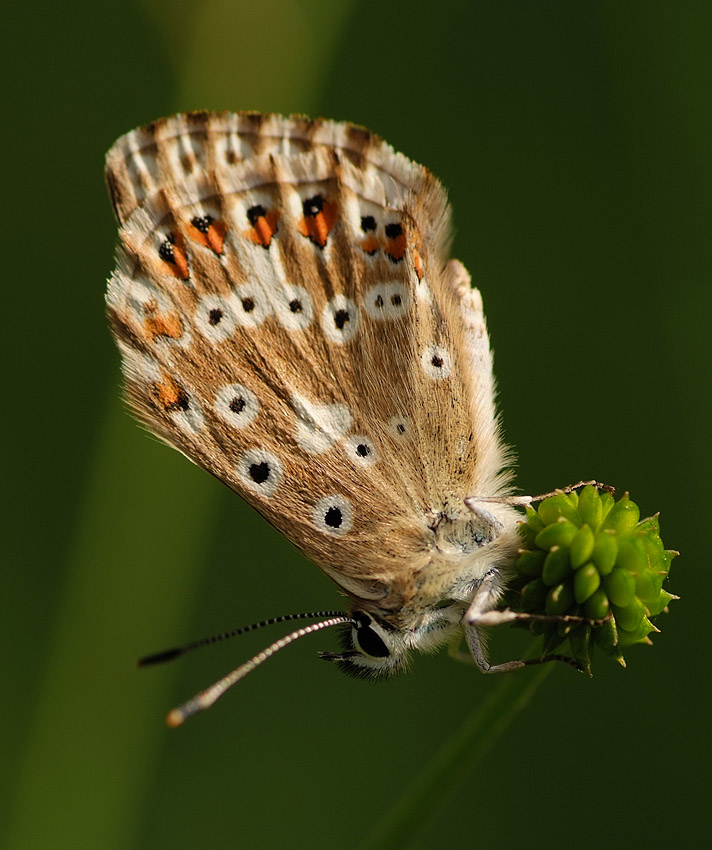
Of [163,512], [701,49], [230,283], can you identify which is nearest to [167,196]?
[230,283]

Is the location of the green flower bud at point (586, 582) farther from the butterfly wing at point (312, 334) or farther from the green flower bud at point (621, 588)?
the butterfly wing at point (312, 334)

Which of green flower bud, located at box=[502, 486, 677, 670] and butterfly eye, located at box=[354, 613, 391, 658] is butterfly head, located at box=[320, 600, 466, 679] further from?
green flower bud, located at box=[502, 486, 677, 670]

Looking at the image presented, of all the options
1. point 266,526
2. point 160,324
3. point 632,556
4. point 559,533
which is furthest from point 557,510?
point 266,526

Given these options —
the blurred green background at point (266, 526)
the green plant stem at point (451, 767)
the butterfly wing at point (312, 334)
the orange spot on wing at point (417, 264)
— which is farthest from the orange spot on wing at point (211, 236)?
the green plant stem at point (451, 767)

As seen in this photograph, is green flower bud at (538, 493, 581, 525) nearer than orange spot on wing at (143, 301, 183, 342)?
Yes

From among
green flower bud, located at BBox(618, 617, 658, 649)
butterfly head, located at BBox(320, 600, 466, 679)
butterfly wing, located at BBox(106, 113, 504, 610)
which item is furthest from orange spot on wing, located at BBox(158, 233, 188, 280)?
green flower bud, located at BBox(618, 617, 658, 649)

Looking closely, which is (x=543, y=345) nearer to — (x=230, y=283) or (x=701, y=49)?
(x=701, y=49)

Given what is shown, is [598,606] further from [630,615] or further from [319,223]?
[319,223]
